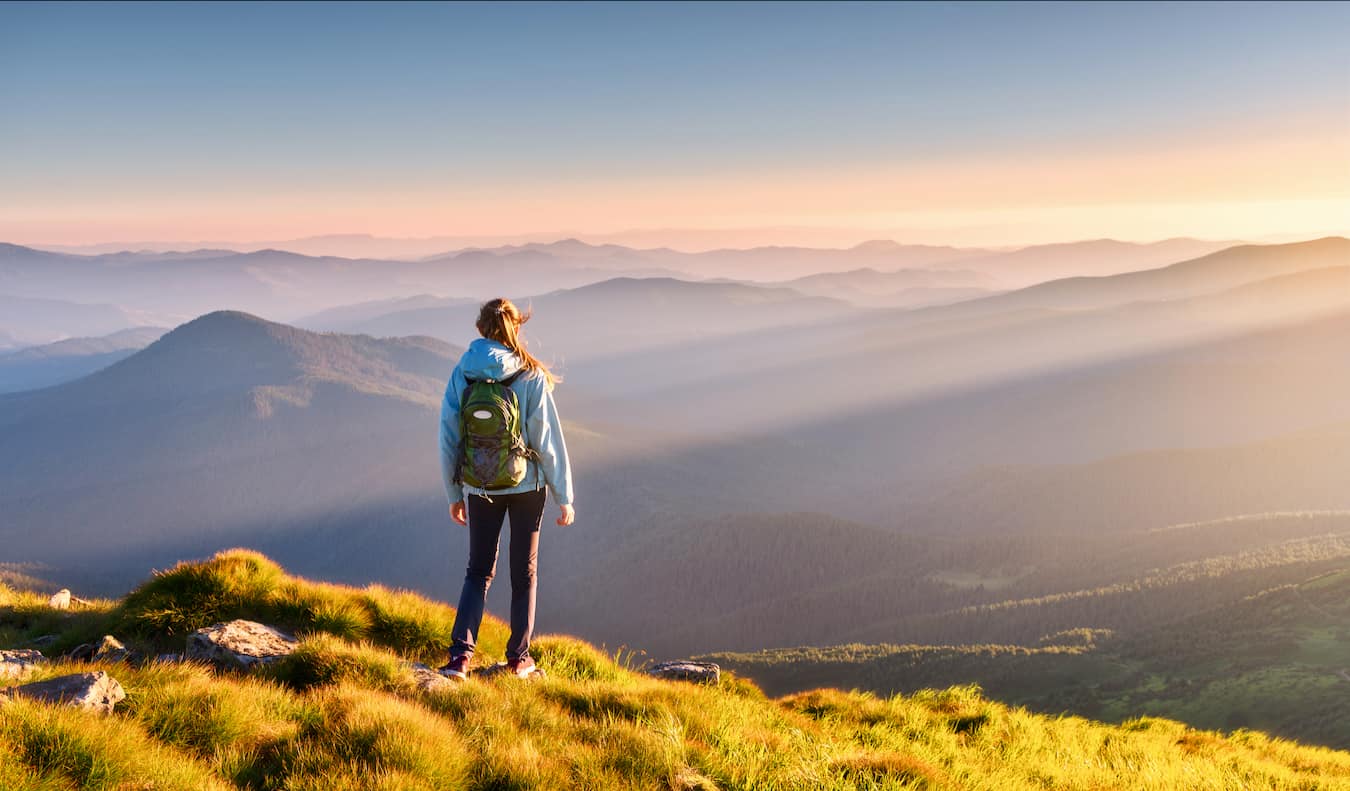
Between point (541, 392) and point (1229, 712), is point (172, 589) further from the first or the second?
point (1229, 712)

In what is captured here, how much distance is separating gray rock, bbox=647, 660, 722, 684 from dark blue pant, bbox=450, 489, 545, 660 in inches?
107

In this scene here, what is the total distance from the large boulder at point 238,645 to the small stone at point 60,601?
4.37 m

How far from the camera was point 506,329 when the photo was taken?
307 inches

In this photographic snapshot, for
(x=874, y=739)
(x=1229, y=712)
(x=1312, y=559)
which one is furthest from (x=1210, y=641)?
(x=874, y=739)

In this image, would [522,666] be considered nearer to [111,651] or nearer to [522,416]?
[522,416]

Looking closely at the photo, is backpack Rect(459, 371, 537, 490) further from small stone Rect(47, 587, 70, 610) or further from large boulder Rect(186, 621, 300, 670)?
small stone Rect(47, 587, 70, 610)

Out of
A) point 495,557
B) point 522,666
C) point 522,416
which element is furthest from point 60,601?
point 522,416

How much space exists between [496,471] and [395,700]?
240 cm

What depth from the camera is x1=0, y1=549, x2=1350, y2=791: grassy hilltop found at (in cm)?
473

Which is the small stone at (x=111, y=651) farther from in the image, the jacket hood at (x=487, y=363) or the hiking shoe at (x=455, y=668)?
the jacket hood at (x=487, y=363)

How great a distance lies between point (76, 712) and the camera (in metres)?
4.82

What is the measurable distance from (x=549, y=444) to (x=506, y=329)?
136cm

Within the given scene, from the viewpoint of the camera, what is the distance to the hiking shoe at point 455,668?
7.32 m

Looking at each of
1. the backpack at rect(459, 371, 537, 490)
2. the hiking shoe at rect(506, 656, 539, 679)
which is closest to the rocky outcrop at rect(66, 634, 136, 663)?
the hiking shoe at rect(506, 656, 539, 679)
